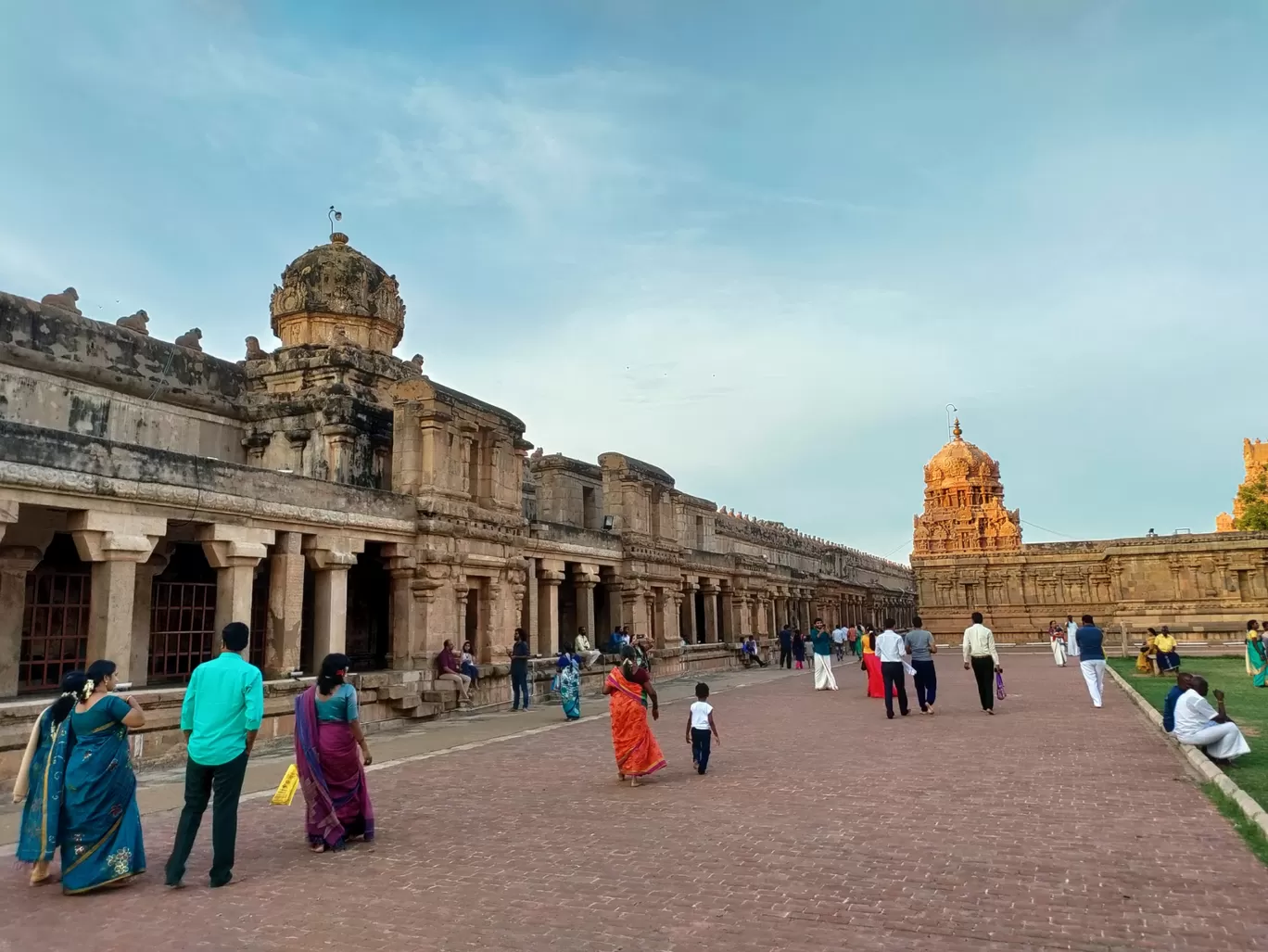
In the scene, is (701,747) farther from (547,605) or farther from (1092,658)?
(547,605)

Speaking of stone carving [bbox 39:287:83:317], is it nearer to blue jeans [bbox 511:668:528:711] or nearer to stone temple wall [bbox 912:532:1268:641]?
blue jeans [bbox 511:668:528:711]

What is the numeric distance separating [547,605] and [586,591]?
1770 mm

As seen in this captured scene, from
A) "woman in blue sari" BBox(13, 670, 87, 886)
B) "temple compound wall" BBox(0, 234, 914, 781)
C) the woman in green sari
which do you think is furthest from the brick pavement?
the woman in green sari

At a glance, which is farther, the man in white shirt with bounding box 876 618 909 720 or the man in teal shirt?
the man in white shirt with bounding box 876 618 909 720

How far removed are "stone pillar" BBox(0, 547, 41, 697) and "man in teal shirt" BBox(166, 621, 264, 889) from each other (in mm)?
7298

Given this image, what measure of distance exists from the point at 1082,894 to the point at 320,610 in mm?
12079

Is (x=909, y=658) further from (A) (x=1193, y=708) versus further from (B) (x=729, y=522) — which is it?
(B) (x=729, y=522)

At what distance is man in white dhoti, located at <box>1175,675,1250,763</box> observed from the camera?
8.70 meters

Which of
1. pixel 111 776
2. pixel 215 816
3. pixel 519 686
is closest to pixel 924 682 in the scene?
pixel 519 686

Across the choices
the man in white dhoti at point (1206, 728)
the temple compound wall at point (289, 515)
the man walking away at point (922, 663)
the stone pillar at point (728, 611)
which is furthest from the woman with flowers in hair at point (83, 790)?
the stone pillar at point (728, 611)

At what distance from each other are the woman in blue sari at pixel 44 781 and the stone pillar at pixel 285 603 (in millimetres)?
7318

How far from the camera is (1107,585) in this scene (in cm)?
4653

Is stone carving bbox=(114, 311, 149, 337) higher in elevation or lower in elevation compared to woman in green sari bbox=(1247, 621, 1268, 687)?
higher

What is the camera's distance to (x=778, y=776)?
9.15 metres
